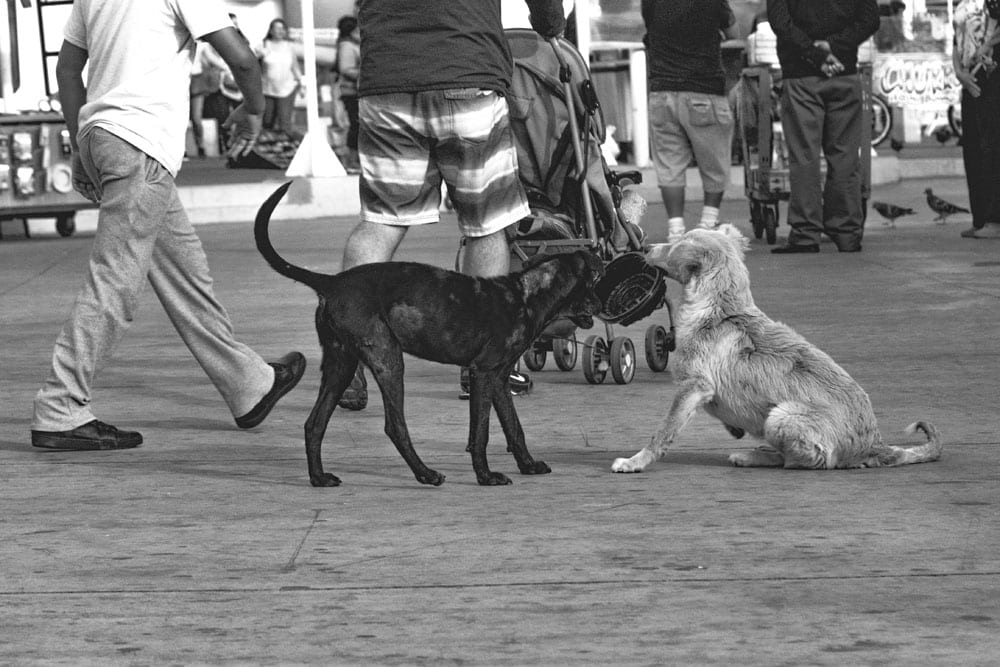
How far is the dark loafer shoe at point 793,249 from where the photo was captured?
499 inches

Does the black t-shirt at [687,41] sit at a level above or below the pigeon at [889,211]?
above

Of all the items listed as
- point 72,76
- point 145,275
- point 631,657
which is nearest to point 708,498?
point 631,657

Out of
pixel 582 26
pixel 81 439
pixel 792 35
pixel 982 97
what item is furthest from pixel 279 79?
pixel 81 439

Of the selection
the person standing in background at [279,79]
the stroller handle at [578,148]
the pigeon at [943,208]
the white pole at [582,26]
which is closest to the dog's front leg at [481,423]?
the stroller handle at [578,148]

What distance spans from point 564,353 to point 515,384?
0.80 metres

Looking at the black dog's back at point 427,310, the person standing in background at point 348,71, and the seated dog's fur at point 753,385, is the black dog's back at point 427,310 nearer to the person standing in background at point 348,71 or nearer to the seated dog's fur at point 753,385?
the seated dog's fur at point 753,385

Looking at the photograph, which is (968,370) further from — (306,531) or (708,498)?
(306,531)

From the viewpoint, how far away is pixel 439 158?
646cm

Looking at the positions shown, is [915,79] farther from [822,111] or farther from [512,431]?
[512,431]

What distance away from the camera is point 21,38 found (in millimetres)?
17406

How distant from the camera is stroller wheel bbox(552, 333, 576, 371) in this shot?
25.3 ft

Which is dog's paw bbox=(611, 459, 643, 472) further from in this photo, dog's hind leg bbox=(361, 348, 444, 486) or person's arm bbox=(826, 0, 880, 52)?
Answer: person's arm bbox=(826, 0, 880, 52)

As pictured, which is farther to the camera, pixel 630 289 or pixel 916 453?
pixel 630 289

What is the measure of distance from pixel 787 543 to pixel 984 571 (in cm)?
51
